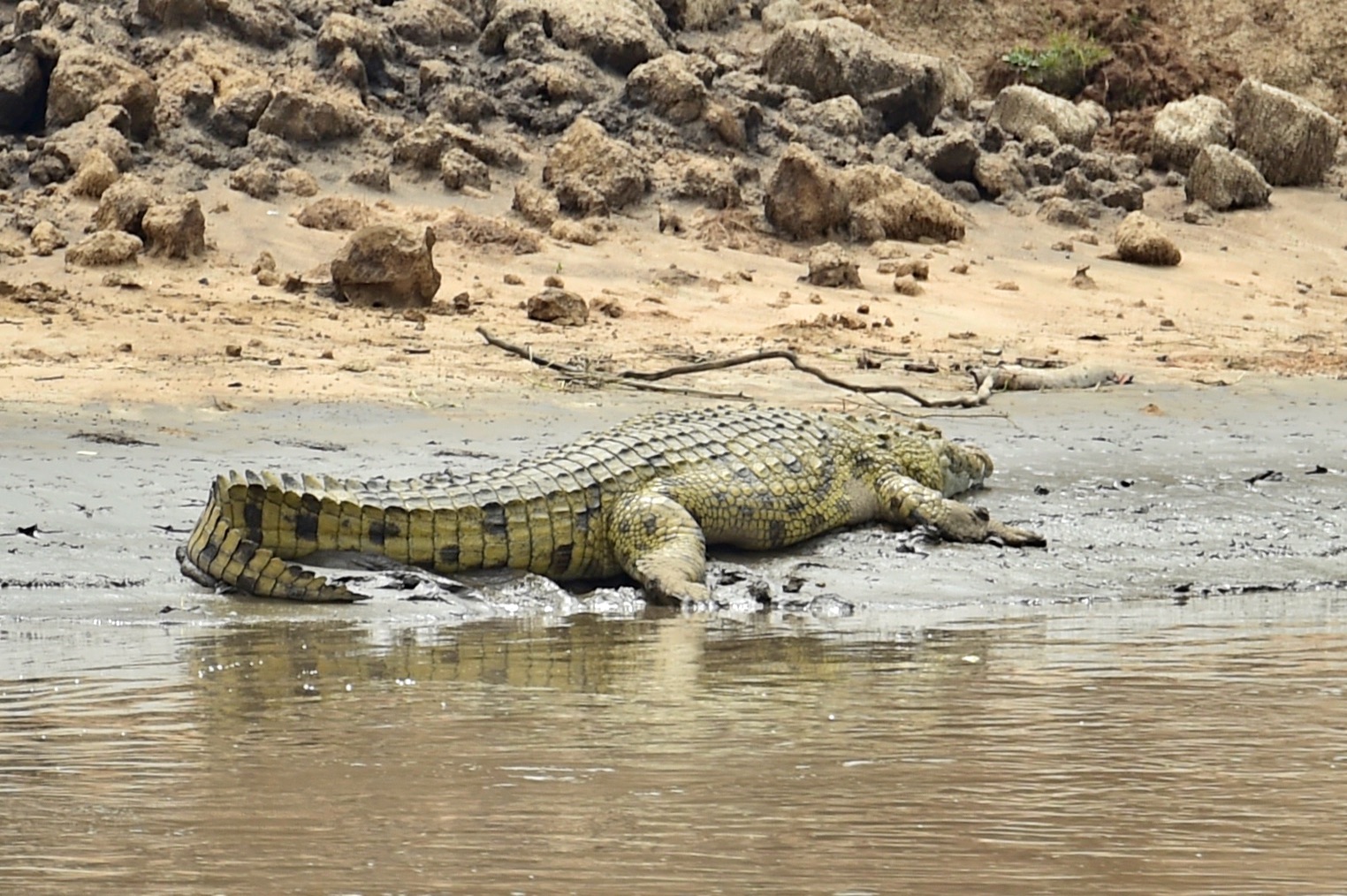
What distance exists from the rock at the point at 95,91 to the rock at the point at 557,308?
413 cm

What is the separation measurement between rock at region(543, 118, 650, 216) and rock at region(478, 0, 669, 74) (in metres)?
1.57

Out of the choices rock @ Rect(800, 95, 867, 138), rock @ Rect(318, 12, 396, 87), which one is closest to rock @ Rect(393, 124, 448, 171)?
rock @ Rect(318, 12, 396, 87)

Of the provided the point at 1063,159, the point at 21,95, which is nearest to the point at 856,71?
the point at 1063,159

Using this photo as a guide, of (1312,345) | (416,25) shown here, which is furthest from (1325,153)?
(416,25)

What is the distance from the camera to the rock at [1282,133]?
17.7 metres

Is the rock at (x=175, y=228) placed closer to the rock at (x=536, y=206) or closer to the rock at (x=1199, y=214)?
the rock at (x=536, y=206)

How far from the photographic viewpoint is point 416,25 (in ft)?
51.9

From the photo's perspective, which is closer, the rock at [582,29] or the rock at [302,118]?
the rock at [302,118]

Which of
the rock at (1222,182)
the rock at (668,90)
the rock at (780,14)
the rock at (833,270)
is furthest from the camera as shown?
the rock at (780,14)

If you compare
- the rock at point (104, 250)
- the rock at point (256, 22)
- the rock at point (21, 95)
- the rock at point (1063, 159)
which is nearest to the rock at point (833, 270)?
the rock at point (1063, 159)

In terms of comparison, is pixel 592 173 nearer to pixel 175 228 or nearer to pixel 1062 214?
pixel 175 228

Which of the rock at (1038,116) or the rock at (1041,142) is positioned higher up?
the rock at (1038,116)

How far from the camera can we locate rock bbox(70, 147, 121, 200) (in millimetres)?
12906

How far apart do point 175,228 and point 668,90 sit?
16.0 feet
